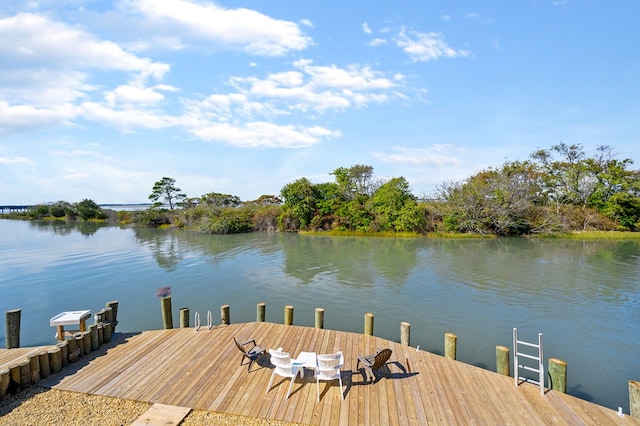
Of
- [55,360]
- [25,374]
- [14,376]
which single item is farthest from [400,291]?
[14,376]

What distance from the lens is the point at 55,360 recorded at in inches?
225

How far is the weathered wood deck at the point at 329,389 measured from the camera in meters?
4.56

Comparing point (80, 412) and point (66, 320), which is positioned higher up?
point (66, 320)

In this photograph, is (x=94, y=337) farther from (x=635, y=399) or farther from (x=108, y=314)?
(x=635, y=399)

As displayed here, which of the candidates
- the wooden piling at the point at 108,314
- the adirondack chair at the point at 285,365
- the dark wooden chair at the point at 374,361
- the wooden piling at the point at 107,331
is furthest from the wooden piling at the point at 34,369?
the dark wooden chair at the point at 374,361

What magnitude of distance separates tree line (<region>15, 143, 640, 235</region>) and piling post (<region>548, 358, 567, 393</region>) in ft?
92.8

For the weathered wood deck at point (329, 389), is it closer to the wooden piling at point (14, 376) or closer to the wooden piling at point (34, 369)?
the wooden piling at point (34, 369)

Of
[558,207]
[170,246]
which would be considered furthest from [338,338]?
[558,207]

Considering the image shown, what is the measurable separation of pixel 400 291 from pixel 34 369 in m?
11.7

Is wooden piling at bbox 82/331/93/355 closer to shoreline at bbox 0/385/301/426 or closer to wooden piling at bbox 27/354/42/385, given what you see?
wooden piling at bbox 27/354/42/385

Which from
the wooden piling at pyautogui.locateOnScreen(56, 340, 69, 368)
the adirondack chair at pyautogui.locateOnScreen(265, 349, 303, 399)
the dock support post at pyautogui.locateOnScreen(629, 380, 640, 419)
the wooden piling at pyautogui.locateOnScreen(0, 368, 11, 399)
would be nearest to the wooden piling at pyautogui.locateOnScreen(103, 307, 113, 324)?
the wooden piling at pyautogui.locateOnScreen(56, 340, 69, 368)

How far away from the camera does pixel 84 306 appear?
1216 cm

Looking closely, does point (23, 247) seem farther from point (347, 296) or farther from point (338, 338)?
point (338, 338)

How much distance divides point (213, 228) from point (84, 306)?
80.9 ft
